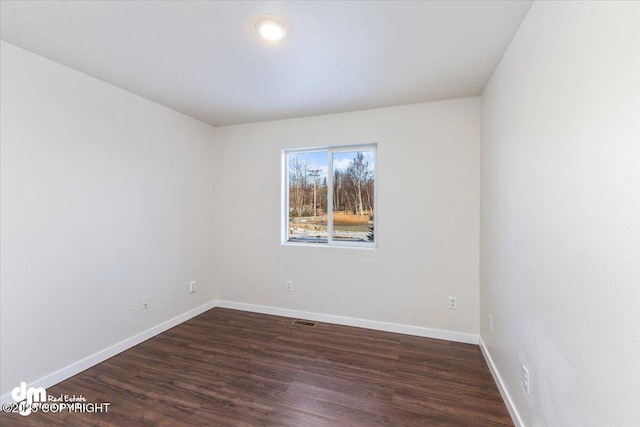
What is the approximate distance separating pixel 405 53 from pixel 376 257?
77.2 inches

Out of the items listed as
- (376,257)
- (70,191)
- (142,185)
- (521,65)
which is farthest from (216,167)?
(521,65)

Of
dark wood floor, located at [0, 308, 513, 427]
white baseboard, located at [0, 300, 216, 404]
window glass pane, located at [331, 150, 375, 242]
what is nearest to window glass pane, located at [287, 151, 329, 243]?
window glass pane, located at [331, 150, 375, 242]

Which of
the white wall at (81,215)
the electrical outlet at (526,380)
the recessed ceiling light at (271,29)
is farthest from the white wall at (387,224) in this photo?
the recessed ceiling light at (271,29)

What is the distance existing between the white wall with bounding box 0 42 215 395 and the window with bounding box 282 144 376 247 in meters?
1.30

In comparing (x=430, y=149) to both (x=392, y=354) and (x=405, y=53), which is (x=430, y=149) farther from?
(x=392, y=354)

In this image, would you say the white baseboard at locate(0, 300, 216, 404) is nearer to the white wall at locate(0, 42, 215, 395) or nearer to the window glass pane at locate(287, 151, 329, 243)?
the white wall at locate(0, 42, 215, 395)

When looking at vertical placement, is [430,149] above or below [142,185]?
above

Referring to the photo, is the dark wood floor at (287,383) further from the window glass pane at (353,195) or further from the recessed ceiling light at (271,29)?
the recessed ceiling light at (271,29)

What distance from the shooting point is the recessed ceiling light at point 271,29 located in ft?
5.28

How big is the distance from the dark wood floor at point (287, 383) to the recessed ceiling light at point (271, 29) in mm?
2411

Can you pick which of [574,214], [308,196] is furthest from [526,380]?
[308,196]

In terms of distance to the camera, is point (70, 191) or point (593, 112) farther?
point (70, 191)

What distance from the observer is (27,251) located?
1.94 meters

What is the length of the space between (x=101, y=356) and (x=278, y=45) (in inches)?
114
